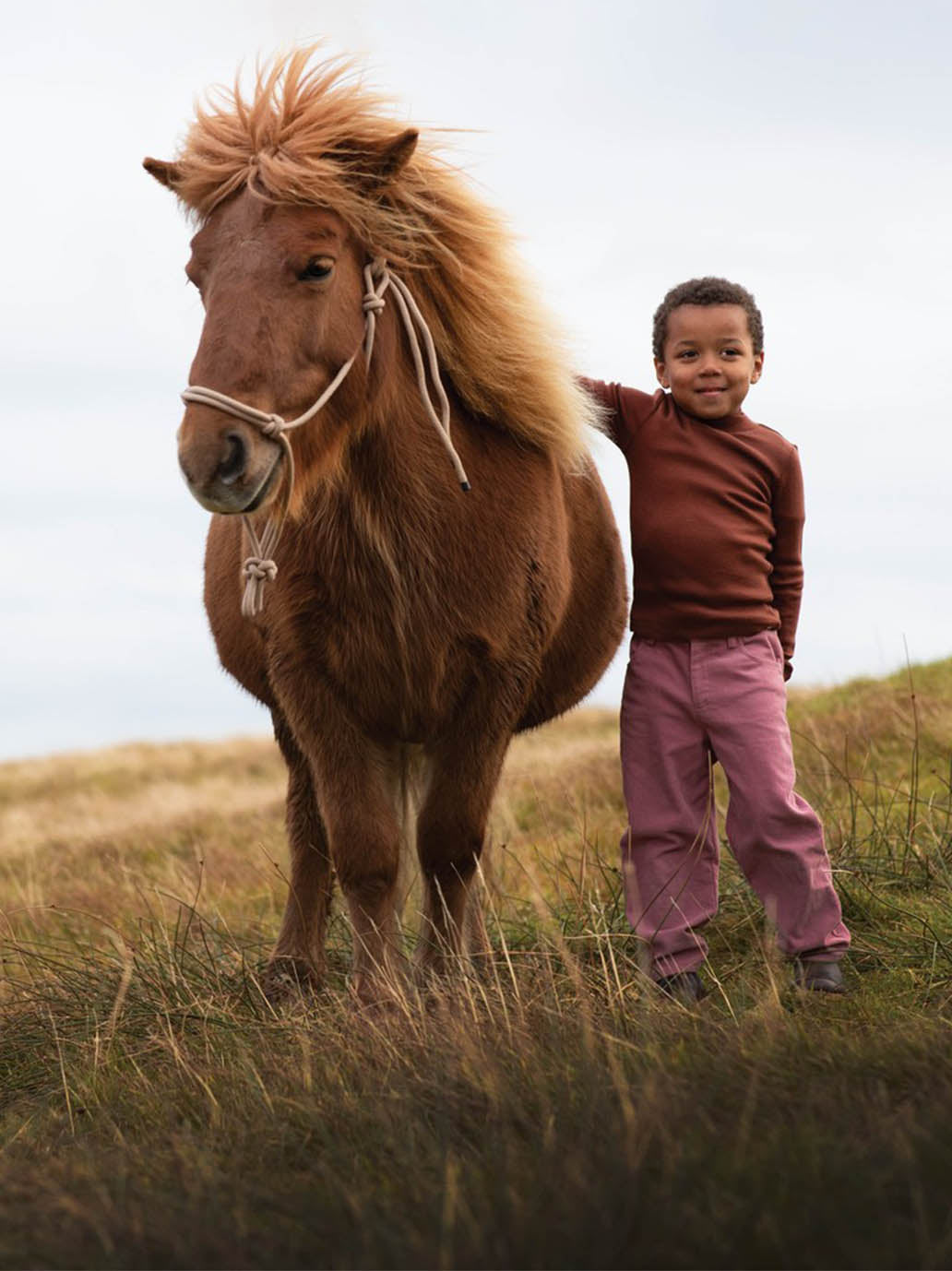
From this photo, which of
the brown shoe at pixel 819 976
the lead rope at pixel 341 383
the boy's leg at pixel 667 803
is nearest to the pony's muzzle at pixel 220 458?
the lead rope at pixel 341 383

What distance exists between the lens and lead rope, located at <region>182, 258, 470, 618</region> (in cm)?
365

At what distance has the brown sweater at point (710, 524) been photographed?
442 cm

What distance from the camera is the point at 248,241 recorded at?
11.6 ft

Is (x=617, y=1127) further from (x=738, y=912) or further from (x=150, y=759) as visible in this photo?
(x=150, y=759)

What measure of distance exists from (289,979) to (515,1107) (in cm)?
238

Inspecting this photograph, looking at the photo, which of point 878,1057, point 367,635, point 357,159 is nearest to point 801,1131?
point 878,1057

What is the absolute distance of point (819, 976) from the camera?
14.0ft

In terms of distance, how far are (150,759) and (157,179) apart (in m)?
16.6

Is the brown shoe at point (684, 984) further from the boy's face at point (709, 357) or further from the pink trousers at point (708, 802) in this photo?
the boy's face at point (709, 357)

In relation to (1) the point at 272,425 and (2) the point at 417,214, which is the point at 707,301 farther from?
(1) the point at 272,425

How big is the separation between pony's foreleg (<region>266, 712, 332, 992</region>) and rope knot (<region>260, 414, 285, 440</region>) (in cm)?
193

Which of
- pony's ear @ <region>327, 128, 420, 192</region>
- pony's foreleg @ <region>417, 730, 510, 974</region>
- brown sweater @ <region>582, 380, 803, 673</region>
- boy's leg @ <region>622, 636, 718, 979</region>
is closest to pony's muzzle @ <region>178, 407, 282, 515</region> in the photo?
pony's ear @ <region>327, 128, 420, 192</region>

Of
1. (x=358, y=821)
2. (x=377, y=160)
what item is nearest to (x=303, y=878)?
(x=358, y=821)

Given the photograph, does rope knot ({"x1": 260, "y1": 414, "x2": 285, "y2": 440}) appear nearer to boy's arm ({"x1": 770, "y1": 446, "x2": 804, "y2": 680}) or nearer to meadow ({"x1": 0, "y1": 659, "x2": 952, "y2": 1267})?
meadow ({"x1": 0, "y1": 659, "x2": 952, "y2": 1267})
